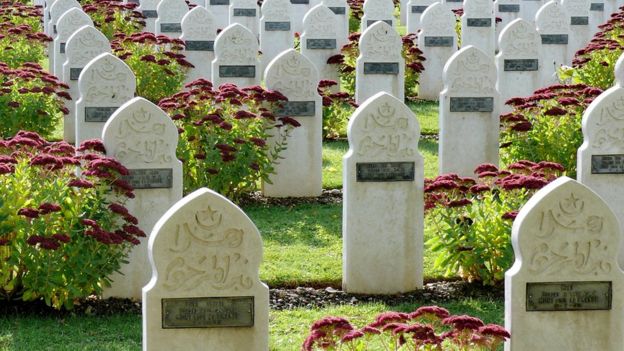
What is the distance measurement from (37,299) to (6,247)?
1.56 feet

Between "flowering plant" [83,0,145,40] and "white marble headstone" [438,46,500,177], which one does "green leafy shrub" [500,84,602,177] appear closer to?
"white marble headstone" [438,46,500,177]

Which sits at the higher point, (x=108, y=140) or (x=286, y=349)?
(x=108, y=140)

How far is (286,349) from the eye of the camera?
766cm

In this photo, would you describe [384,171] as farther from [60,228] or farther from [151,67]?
[151,67]

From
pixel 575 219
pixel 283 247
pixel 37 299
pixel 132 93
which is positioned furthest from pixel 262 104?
pixel 575 219

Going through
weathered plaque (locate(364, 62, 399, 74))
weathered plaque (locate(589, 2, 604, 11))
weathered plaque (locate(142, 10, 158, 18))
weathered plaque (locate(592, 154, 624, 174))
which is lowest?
weathered plaque (locate(592, 154, 624, 174))

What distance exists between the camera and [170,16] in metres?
18.6

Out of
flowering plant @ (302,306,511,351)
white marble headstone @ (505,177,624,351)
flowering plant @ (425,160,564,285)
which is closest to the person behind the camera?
flowering plant @ (302,306,511,351)

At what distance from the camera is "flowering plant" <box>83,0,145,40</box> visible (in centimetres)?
1898

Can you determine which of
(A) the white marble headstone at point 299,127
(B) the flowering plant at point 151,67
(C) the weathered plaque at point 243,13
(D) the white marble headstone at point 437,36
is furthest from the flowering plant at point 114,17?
(A) the white marble headstone at point 299,127

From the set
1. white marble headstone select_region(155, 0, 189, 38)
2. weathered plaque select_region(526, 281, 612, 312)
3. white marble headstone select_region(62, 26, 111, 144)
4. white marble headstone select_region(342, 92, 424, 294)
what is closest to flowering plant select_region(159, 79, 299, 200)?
white marble headstone select_region(342, 92, 424, 294)

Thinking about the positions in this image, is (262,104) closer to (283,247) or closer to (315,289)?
(283,247)

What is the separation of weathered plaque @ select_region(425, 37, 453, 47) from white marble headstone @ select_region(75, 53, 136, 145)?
22.3ft

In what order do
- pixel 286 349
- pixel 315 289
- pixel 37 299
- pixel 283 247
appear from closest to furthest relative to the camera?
pixel 286 349, pixel 37 299, pixel 315 289, pixel 283 247
